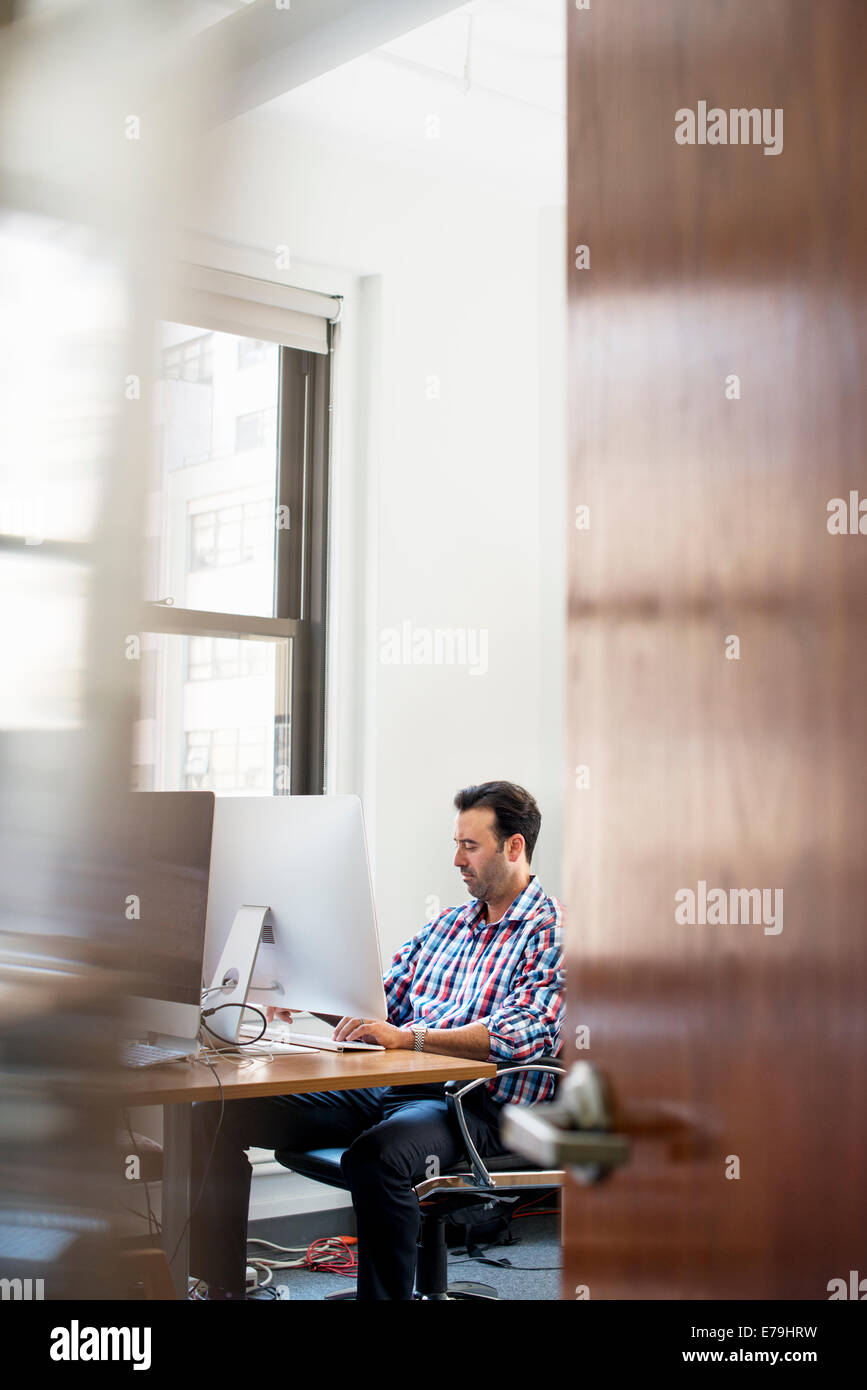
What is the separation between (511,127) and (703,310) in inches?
126

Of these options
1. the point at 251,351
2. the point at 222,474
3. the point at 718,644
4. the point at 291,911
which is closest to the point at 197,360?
the point at 251,351

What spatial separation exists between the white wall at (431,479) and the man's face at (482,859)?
56 centimetres

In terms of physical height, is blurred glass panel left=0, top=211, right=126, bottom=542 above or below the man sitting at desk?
above

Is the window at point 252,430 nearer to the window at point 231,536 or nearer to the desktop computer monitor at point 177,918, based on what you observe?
the window at point 231,536

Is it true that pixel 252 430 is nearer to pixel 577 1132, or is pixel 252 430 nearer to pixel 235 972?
pixel 235 972

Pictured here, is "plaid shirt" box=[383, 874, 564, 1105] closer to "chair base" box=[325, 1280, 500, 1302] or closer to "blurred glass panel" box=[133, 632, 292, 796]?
"chair base" box=[325, 1280, 500, 1302]

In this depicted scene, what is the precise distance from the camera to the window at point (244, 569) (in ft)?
11.5

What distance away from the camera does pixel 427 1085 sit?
281 centimetres

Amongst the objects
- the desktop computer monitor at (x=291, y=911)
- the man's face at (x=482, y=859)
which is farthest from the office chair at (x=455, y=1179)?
the man's face at (x=482, y=859)

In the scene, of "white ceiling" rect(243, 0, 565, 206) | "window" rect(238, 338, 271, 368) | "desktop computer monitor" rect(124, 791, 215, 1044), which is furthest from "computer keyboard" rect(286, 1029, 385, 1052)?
"white ceiling" rect(243, 0, 565, 206)

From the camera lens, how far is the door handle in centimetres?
77

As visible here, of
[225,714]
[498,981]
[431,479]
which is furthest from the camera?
[431,479]

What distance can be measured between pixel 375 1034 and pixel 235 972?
1.02 feet
